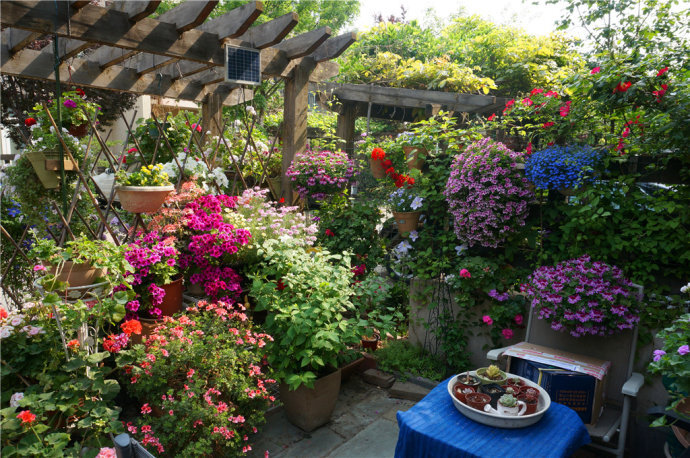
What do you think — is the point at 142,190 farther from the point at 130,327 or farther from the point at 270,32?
the point at 270,32

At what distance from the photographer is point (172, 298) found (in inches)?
120

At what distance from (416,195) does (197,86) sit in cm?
341

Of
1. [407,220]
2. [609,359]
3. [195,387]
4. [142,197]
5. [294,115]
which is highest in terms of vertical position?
[294,115]

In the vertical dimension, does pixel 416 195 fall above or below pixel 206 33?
below

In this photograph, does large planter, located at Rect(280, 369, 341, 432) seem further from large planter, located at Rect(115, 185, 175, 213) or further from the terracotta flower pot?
the terracotta flower pot

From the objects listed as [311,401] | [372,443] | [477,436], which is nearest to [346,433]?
[372,443]

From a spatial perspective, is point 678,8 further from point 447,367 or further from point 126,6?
point 126,6

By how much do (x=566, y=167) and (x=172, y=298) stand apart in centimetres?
280

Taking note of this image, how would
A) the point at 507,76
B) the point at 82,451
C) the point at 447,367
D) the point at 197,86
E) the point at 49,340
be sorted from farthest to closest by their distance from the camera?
the point at 507,76 → the point at 197,86 → the point at 447,367 → the point at 49,340 → the point at 82,451

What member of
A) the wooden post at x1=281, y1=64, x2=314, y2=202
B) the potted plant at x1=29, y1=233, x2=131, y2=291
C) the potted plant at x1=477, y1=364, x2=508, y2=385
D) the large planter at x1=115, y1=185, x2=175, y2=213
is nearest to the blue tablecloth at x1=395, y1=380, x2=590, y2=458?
the potted plant at x1=477, y1=364, x2=508, y2=385

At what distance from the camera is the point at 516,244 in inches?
130

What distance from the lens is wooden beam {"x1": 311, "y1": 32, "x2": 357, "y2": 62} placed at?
4238 mm

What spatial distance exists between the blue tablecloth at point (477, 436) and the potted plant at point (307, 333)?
88 centimetres

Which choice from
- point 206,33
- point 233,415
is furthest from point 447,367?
point 206,33
